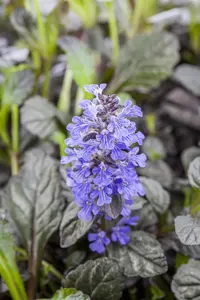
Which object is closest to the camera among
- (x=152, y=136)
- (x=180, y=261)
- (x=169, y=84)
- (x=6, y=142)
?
(x=180, y=261)

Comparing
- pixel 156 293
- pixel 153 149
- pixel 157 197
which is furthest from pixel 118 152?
pixel 153 149

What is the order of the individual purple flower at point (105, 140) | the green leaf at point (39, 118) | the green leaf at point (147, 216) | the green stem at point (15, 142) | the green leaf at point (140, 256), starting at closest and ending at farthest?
the individual purple flower at point (105, 140) < the green leaf at point (140, 256) < the green leaf at point (147, 216) < the green leaf at point (39, 118) < the green stem at point (15, 142)

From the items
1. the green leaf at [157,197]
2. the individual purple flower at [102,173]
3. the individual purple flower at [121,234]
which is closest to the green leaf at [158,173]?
the green leaf at [157,197]

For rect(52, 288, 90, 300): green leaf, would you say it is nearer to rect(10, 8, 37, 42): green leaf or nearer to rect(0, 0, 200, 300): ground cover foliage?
rect(0, 0, 200, 300): ground cover foliage

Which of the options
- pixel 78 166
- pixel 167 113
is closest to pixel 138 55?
pixel 167 113

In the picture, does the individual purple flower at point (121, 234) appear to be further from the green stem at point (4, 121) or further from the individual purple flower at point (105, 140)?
the green stem at point (4, 121)

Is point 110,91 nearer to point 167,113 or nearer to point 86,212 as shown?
point 167,113

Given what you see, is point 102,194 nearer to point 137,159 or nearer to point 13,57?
point 137,159
